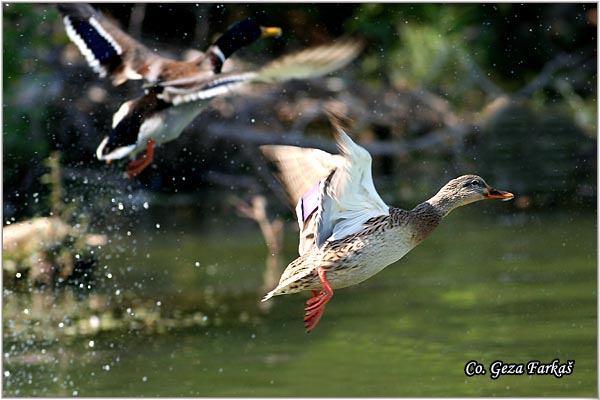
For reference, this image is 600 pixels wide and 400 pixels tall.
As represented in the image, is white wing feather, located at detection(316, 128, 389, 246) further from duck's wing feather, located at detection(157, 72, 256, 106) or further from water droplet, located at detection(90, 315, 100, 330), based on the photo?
water droplet, located at detection(90, 315, 100, 330)

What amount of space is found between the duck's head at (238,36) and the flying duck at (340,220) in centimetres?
175

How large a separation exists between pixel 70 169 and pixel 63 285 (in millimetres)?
1776

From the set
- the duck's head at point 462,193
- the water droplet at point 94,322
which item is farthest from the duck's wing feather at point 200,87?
the water droplet at point 94,322

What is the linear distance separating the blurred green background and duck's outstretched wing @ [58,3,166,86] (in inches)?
55.5

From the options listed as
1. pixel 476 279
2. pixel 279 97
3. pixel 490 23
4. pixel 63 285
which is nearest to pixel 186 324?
pixel 63 285

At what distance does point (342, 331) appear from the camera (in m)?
6.13

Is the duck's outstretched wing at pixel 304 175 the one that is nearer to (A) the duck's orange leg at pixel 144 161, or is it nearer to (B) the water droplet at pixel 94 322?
(A) the duck's orange leg at pixel 144 161

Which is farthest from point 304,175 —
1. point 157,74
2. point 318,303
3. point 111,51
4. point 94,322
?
point 94,322

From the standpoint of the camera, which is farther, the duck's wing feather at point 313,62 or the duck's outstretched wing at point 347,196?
→ the duck's wing feather at point 313,62

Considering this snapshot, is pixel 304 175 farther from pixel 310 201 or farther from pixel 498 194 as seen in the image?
pixel 498 194

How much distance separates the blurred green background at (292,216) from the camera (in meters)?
5.55

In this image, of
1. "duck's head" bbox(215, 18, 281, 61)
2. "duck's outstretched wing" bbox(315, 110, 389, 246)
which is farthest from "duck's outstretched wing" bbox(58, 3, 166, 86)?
"duck's outstretched wing" bbox(315, 110, 389, 246)

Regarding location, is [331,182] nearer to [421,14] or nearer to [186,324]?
[186,324]

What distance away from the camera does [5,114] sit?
8.57 meters
